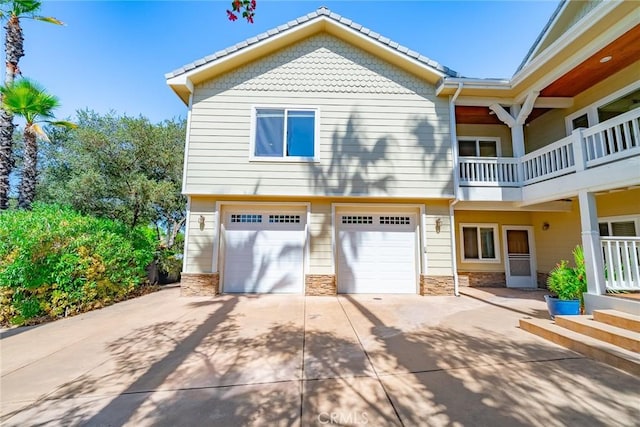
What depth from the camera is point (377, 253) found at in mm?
7625

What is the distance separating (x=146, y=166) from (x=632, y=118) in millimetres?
13714

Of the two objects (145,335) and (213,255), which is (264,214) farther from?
(145,335)

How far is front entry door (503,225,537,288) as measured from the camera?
348 inches

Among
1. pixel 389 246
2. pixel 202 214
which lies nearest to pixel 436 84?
pixel 389 246

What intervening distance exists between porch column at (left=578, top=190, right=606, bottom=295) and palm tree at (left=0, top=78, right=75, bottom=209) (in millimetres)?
14251

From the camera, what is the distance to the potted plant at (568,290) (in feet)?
15.4

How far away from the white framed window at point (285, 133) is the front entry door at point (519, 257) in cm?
743

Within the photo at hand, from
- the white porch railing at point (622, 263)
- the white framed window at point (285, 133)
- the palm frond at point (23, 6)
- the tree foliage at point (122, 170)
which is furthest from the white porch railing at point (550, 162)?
the palm frond at point (23, 6)

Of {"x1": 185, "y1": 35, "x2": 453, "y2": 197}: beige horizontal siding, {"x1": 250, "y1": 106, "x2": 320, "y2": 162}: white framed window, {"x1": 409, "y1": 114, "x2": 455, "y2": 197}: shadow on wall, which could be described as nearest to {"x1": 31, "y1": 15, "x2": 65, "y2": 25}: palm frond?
{"x1": 185, "y1": 35, "x2": 453, "y2": 197}: beige horizontal siding

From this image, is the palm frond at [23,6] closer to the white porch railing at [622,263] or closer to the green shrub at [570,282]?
the green shrub at [570,282]

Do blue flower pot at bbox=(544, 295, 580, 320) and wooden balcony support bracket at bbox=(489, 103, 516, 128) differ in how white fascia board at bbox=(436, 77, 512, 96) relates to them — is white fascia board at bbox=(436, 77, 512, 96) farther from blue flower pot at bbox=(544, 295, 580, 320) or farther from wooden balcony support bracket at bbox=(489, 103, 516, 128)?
blue flower pot at bbox=(544, 295, 580, 320)

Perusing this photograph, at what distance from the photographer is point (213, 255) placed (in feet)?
23.3

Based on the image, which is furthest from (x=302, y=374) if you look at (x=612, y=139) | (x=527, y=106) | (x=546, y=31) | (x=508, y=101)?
(x=546, y=31)

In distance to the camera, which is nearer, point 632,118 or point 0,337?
point 0,337
